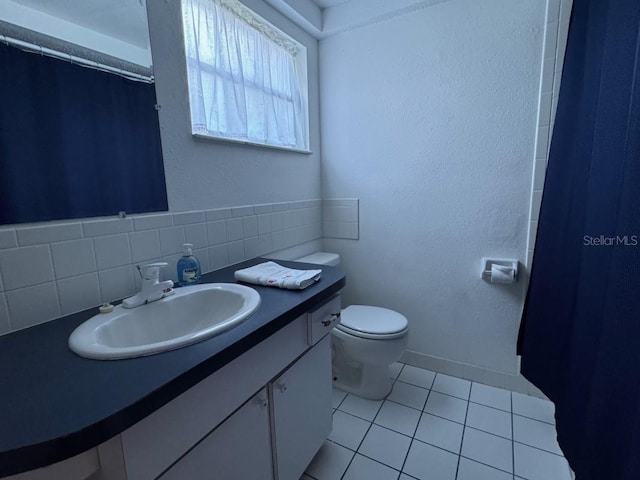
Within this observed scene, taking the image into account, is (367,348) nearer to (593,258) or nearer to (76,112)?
(593,258)

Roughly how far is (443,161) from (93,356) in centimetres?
178

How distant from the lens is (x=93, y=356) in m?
0.66

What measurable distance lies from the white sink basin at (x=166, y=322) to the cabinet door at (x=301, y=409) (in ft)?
0.97

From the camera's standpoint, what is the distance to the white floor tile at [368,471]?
4.11 feet

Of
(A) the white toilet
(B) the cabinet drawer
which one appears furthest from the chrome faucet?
(A) the white toilet

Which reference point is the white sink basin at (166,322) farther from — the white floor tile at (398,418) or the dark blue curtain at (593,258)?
the white floor tile at (398,418)

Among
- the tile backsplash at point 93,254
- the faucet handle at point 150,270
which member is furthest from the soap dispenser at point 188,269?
the faucet handle at point 150,270

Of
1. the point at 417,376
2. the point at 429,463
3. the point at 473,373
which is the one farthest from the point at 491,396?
the point at 429,463

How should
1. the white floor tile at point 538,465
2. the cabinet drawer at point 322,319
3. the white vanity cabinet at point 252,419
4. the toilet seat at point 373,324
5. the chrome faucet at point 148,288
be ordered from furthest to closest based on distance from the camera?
the toilet seat at point 373,324, the white floor tile at point 538,465, the cabinet drawer at point 322,319, the chrome faucet at point 148,288, the white vanity cabinet at point 252,419

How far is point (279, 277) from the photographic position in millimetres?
1134

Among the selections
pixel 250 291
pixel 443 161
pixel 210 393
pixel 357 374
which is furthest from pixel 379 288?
pixel 210 393

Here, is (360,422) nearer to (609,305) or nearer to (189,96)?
(609,305)

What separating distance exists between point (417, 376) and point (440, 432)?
453 millimetres

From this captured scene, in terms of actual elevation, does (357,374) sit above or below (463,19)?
below
